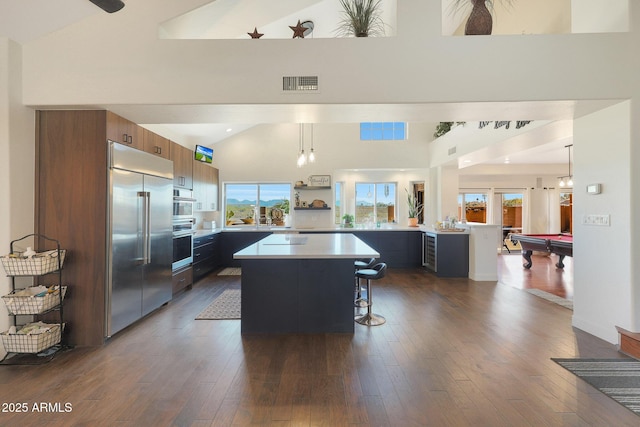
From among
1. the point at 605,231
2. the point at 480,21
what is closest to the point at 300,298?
the point at 605,231

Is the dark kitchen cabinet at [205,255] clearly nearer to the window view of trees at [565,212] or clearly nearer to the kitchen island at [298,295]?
the kitchen island at [298,295]

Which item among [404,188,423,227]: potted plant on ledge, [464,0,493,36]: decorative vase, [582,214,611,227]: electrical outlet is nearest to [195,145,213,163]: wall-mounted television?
[404,188,423,227]: potted plant on ledge

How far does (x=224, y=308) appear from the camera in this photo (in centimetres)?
426

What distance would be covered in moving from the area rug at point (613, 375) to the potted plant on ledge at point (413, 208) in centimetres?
515

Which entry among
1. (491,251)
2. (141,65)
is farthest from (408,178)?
(141,65)

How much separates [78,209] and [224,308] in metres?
2.05

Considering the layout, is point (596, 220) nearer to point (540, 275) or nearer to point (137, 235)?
point (540, 275)

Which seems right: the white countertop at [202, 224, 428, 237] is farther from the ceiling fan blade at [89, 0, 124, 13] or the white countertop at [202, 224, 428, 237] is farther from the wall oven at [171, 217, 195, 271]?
the ceiling fan blade at [89, 0, 124, 13]

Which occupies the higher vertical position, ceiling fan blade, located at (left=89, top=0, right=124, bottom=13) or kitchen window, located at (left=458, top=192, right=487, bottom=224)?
ceiling fan blade, located at (left=89, top=0, right=124, bottom=13)

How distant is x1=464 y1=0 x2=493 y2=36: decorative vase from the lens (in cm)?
319

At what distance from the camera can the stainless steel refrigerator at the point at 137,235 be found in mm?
3207

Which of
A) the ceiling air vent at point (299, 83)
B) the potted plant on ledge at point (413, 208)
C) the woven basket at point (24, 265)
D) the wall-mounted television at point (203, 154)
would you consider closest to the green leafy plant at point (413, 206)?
the potted plant on ledge at point (413, 208)

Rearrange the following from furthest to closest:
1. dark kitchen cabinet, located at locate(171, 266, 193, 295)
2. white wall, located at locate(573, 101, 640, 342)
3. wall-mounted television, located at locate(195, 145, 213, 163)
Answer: wall-mounted television, located at locate(195, 145, 213, 163) → dark kitchen cabinet, located at locate(171, 266, 193, 295) → white wall, located at locate(573, 101, 640, 342)

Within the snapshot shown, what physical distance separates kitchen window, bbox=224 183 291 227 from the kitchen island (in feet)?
15.1
